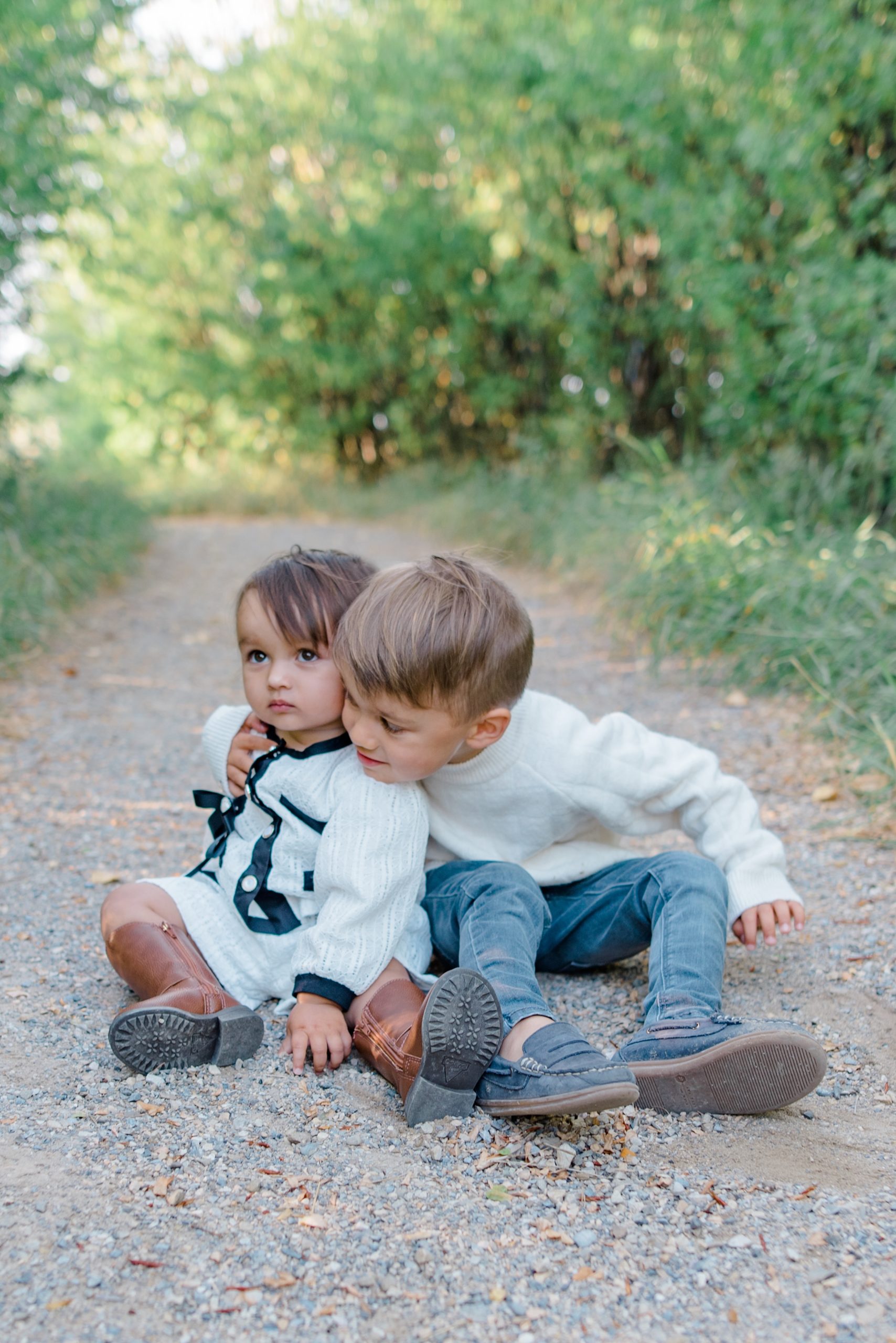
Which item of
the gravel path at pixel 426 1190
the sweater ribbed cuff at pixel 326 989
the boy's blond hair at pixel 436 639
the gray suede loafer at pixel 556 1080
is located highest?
the boy's blond hair at pixel 436 639

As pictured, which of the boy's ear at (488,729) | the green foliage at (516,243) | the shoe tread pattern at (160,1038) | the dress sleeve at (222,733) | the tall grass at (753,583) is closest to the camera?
the shoe tread pattern at (160,1038)

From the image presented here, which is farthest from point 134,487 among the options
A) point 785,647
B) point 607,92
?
point 785,647

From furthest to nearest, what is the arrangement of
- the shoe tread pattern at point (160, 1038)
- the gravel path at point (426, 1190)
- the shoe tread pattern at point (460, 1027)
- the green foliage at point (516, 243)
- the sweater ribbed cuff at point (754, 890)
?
the green foliage at point (516, 243)
the sweater ribbed cuff at point (754, 890)
the shoe tread pattern at point (160, 1038)
the shoe tread pattern at point (460, 1027)
the gravel path at point (426, 1190)

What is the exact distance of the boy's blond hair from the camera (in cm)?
190

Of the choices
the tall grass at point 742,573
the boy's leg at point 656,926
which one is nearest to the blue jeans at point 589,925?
the boy's leg at point 656,926

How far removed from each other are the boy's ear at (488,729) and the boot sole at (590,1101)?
0.65m

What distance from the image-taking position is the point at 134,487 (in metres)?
11.2

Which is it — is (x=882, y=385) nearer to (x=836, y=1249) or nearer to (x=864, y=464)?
(x=864, y=464)

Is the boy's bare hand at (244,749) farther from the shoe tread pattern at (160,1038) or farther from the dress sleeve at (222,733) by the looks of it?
the shoe tread pattern at (160,1038)

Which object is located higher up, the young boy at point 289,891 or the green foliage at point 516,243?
the green foliage at point 516,243

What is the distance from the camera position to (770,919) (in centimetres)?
210

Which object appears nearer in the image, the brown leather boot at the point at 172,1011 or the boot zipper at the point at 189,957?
the brown leather boot at the point at 172,1011

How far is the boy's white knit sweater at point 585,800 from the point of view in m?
2.15

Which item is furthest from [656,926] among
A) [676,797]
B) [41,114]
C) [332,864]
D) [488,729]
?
[41,114]
